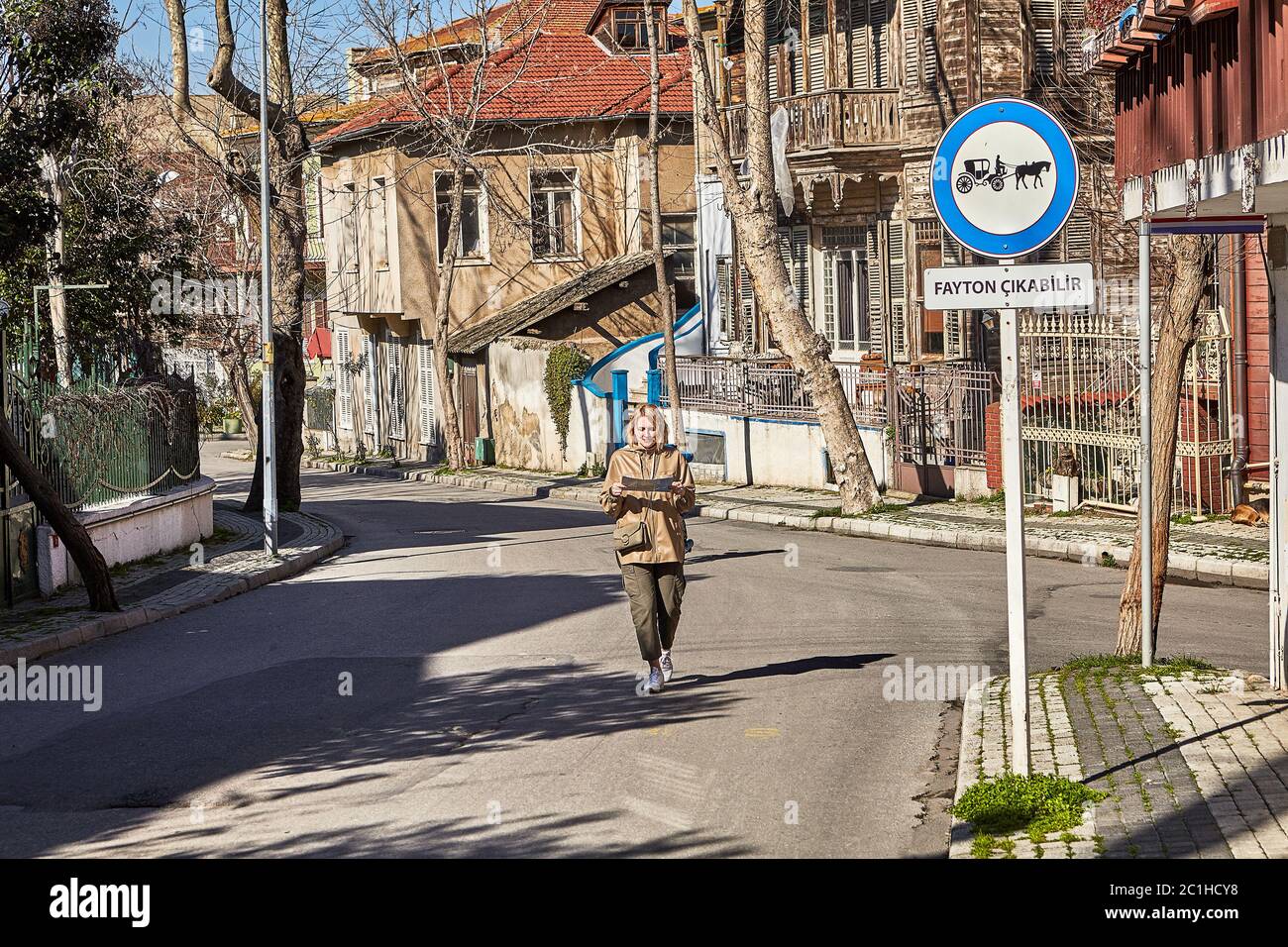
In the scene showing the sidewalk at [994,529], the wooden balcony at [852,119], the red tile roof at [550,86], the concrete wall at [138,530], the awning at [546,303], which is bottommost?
the sidewalk at [994,529]

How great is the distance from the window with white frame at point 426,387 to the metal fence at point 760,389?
12793 mm

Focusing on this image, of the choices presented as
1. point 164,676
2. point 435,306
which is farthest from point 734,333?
point 164,676

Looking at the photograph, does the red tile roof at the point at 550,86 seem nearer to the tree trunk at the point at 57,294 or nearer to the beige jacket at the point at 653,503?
Answer: the tree trunk at the point at 57,294

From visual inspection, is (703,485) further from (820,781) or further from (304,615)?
(820,781)

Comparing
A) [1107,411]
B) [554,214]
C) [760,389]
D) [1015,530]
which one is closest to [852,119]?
[760,389]

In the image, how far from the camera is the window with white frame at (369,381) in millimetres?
49906

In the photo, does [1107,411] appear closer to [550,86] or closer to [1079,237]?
[1079,237]

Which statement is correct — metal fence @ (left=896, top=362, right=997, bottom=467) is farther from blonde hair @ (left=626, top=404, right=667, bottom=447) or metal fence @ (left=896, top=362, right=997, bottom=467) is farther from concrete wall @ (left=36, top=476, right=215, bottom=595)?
blonde hair @ (left=626, top=404, right=667, bottom=447)

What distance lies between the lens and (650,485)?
10.8 metres

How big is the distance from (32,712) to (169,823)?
363cm

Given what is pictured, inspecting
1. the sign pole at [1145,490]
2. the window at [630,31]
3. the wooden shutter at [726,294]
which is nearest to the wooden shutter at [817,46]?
the wooden shutter at [726,294]

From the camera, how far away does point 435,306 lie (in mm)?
43219

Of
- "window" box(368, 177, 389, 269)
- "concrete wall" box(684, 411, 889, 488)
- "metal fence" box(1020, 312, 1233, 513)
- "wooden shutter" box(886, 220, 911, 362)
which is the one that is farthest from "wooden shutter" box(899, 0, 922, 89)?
"window" box(368, 177, 389, 269)

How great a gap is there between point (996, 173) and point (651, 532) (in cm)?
410
